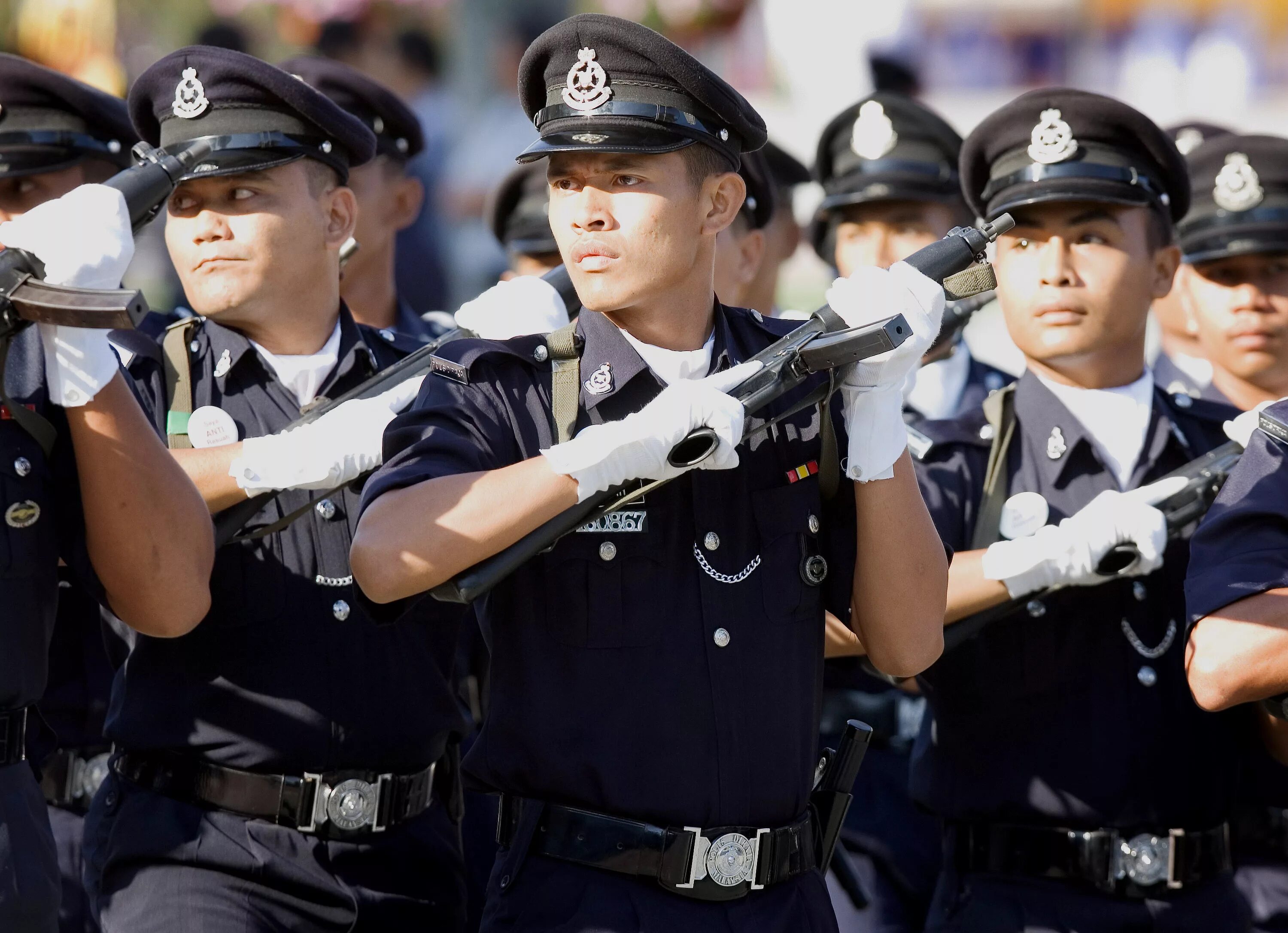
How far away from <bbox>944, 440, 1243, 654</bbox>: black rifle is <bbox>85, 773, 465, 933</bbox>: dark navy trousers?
142cm

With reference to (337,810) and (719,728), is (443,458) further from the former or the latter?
(337,810)

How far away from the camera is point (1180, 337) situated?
7.31 m

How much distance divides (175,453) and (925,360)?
2.80 metres

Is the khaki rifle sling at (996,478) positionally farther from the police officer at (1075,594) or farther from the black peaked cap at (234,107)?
the black peaked cap at (234,107)

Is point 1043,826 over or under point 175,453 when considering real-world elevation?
under

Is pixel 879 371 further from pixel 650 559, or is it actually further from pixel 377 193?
pixel 377 193

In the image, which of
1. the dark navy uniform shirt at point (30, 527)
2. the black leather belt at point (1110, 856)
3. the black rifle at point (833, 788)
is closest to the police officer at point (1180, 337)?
the black leather belt at point (1110, 856)

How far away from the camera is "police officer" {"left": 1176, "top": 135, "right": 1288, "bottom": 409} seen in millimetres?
5574

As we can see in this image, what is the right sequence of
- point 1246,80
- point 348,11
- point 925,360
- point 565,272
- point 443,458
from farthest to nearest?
point 1246,80, point 348,11, point 925,360, point 565,272, point 443,458

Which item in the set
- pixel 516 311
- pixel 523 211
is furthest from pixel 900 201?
pixel 516 311

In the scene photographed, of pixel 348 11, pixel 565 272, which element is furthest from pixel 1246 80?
pixel 565 272

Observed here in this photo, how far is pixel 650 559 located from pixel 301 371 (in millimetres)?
1552

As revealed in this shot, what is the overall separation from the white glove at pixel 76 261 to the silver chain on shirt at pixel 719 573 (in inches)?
46.2

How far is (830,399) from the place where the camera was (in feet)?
12.3
